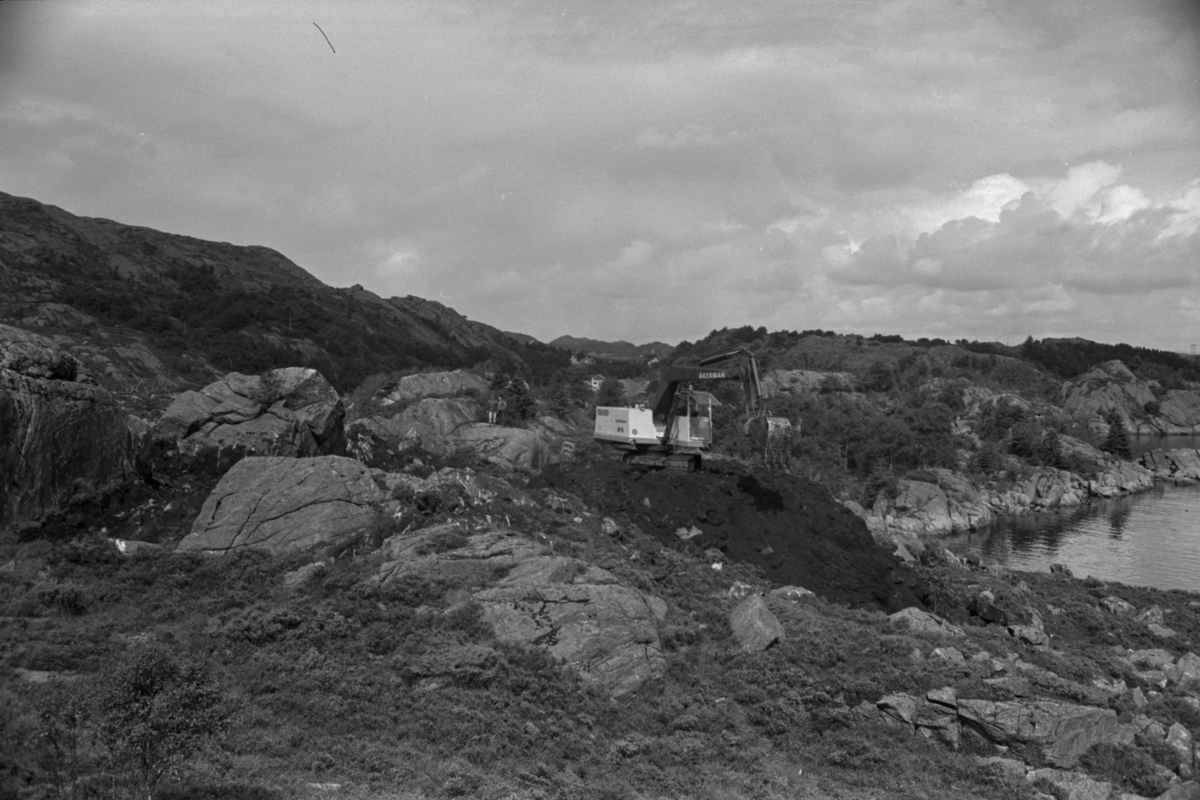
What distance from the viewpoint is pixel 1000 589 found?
114 feet

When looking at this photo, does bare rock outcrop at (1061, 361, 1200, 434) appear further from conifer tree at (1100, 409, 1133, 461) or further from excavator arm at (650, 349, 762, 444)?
excavator arm at (650, 349, 762, 444)

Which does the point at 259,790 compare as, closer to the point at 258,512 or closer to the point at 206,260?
the point at 258,512

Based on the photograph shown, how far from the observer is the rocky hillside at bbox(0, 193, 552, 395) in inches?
2970

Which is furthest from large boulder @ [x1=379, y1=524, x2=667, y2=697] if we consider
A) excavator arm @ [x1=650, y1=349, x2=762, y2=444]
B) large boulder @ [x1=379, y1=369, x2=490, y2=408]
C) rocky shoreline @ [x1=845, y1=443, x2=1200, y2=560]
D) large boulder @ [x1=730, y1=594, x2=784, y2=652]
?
rocky shoreline @ [x1=845, y1=443, x2=1200, y2=560]

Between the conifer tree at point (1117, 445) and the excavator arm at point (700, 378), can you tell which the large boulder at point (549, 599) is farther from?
the conifer tree at point (1117, 445)

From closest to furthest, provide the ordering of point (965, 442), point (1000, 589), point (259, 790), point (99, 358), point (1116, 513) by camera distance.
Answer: point (259, 790) < point (1000, 589) < point (99, 358) < point (1116, 513) < point (965, 442)

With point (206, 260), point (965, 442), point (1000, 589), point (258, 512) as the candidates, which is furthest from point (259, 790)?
point (206, 260)

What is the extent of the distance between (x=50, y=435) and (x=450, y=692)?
1570cm

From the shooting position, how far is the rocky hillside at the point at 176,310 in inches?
2970

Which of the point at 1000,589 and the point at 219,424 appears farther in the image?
the point at 1000,589

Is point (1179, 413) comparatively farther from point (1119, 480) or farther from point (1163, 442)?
point (1119, 480)

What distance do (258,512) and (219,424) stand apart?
6.17 meters

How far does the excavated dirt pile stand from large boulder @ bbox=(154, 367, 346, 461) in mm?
10156

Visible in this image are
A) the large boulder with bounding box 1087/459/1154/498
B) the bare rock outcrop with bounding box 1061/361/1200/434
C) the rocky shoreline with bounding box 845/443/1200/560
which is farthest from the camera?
the bare rock outcrop with bounding box 1061/361/1200/434
